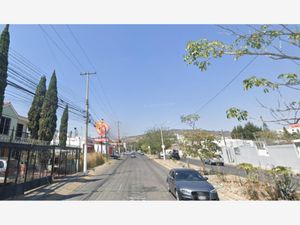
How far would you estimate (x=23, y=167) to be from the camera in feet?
35.4

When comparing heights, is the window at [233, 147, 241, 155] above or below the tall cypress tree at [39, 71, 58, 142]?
below

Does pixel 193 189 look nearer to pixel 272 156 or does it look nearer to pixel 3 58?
pixel 3 58

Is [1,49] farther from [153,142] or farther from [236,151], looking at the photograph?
[153,142]

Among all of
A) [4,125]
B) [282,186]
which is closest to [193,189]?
[282,186]

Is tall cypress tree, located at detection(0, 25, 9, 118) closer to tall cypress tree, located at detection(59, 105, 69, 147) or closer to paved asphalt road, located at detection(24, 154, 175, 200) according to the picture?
paved asphalt road, located at detection(24, 154, 175, 200)

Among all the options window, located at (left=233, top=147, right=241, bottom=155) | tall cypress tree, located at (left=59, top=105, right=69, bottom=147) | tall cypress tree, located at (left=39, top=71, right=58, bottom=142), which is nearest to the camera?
tall cypress tree, located at (left=39, top=71, right=58, bottom=142)

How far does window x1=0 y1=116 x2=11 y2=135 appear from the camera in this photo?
24469 mm

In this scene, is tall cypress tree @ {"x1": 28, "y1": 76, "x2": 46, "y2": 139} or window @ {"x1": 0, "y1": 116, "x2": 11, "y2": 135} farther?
tall cypress tree @ {"x1": 28, "y1": 76, "x2": 46, "y2": 139}

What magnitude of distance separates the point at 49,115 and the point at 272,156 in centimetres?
3088

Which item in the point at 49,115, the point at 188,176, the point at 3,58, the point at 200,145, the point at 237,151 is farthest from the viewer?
the point at 237,151

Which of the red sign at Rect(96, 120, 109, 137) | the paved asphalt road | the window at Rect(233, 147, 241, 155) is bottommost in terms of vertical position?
the paved asphalt road

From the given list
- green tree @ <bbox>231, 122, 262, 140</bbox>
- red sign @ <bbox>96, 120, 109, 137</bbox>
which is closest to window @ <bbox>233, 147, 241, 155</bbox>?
green tree @ <bbox>231, 122, 262, 140</bbox>

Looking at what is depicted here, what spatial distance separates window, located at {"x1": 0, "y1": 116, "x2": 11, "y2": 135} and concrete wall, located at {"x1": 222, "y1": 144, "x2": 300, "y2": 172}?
31316 mm

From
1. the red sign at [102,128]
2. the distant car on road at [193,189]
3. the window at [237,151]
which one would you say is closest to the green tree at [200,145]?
the distant car on road at [193,189]
